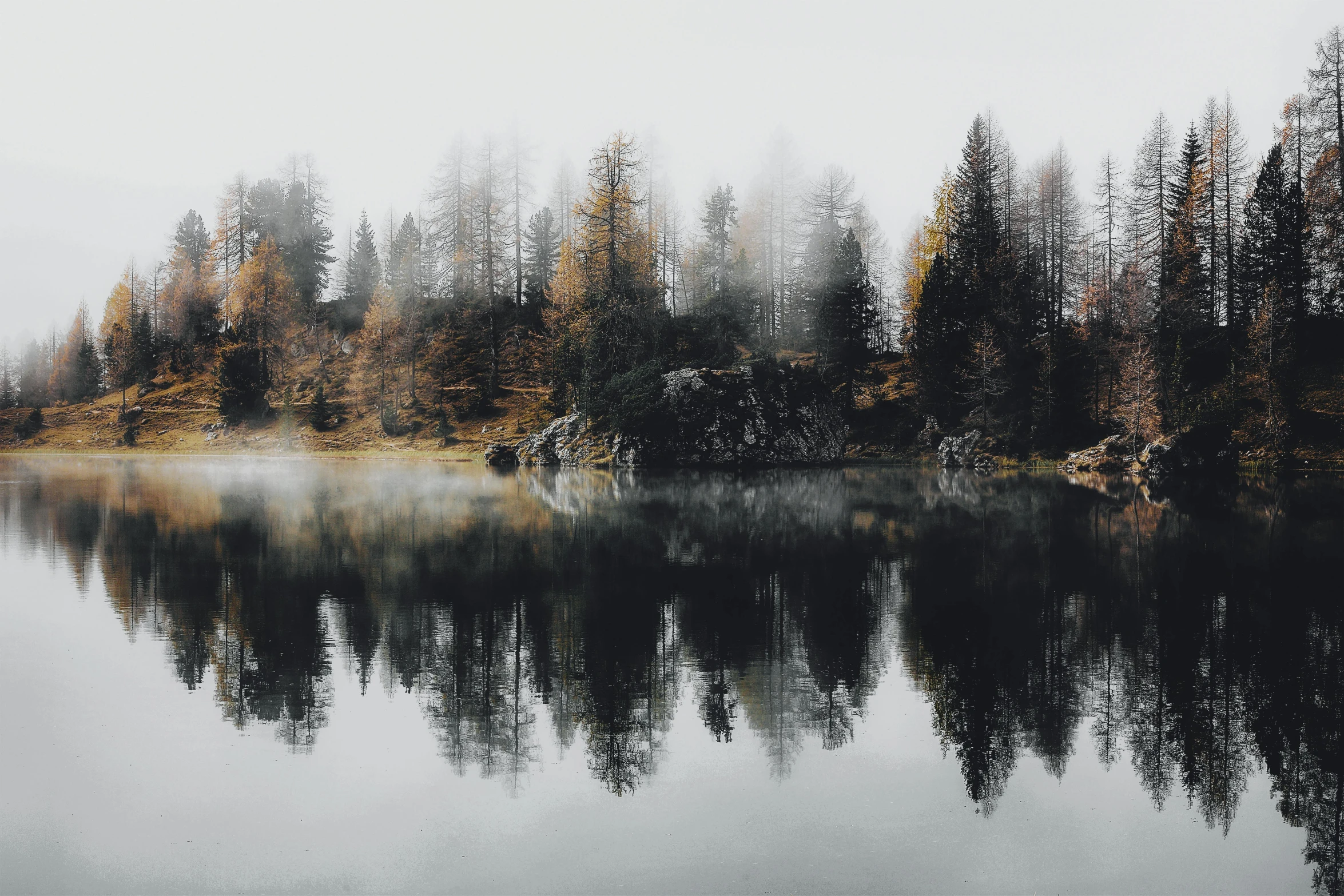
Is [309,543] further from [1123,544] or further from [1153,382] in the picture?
[1153,382]

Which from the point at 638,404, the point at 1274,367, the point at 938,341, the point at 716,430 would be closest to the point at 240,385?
the point at 638,404

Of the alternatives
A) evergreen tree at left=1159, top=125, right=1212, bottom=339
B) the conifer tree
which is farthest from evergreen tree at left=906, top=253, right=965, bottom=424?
the conifer tree

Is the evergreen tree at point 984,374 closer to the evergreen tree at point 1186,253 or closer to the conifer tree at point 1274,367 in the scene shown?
the evergreen tree at point 1186,253

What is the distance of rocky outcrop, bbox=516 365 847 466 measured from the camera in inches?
1892

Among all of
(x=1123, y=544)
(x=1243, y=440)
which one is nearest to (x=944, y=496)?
(x=1123, y=544)

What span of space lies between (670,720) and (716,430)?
41.9 m

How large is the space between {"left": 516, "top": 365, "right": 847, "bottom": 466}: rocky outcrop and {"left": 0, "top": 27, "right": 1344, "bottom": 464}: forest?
1.84 meters

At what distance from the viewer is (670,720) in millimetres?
6977

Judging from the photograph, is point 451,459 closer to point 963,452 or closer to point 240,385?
point 240,385

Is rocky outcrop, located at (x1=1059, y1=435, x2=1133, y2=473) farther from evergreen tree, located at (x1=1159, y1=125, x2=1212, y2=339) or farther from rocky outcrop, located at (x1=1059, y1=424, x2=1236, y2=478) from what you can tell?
evergreen tree, located at (x1=1159, y1=125, x2=1212, y2=339)

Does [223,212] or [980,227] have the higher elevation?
[223,212]

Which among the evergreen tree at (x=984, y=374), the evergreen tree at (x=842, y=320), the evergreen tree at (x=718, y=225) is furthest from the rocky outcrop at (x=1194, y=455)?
the evergreen tree at (x=718, y=225)

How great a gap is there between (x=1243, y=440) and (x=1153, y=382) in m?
5.52

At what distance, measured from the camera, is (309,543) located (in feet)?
53.7
